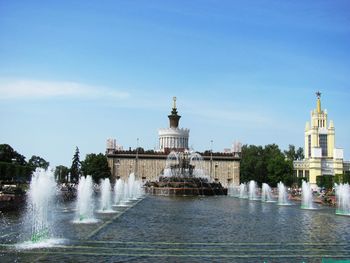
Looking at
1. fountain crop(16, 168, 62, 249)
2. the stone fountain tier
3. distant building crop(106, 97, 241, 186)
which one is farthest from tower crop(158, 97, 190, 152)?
fountain crop(16, 168, 62, 249)

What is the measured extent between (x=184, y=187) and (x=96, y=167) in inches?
→ 1660

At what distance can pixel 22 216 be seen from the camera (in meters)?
23.3

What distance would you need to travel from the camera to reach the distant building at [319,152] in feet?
382

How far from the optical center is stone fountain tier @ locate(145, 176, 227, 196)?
50969 millimetres

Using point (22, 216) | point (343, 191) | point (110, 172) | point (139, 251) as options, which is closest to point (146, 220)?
point (22, 216)

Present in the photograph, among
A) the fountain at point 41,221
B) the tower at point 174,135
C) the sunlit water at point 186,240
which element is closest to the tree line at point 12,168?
the tower at point 174,135

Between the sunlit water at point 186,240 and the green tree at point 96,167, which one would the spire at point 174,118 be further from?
the sunlit water at point 186,240

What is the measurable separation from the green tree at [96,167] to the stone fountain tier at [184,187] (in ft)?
119

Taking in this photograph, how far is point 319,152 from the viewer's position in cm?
11750

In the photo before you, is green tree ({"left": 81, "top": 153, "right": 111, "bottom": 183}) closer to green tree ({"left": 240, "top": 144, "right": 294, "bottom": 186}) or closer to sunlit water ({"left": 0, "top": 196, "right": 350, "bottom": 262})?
green tree ({"left": 240, "top": 144, "right": 294, "bottom": 186})

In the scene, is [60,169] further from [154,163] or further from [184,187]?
[184,187]

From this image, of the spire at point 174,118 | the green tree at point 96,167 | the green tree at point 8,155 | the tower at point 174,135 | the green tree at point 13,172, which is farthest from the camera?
the spire at point 174,118

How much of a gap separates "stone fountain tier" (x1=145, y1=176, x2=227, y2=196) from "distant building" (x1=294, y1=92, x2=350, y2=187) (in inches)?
2617

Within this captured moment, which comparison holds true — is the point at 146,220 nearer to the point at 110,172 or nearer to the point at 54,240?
the point at 54,240
